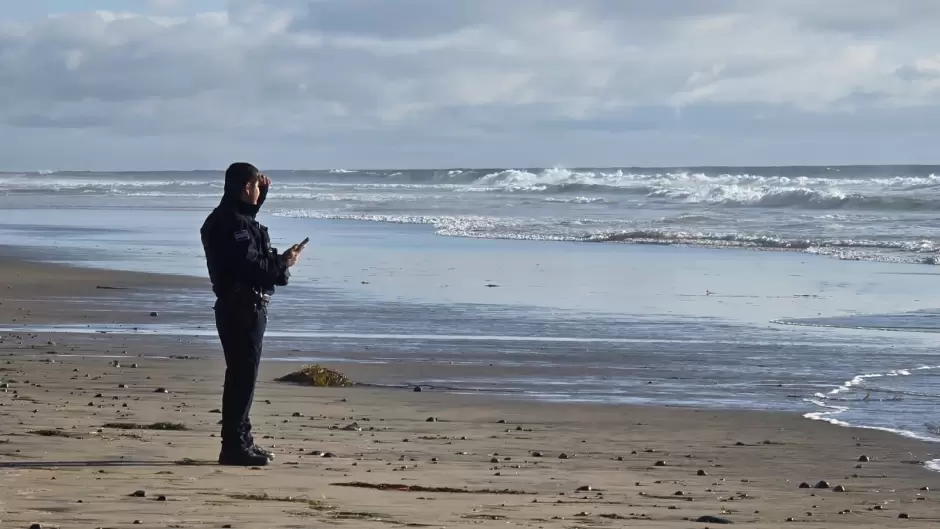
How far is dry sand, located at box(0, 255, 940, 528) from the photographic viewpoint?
5.27 meters

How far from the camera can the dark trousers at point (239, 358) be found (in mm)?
6355

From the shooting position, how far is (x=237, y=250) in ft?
20.5

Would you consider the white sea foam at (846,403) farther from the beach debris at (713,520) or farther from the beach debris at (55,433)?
the beach debris at (55,433)

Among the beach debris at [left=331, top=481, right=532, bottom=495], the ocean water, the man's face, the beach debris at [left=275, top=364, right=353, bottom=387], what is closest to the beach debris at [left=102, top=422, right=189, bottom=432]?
the man's face

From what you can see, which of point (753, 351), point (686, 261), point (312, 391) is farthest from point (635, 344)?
point (686, 261)

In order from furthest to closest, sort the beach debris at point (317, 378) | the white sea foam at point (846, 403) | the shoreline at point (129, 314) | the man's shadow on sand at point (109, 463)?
the beach debris at point (317, 378) → the shoreline at point (129, 314) → the white sea foam at point (846, 403) → the man's shadow on sand at point (109, 463)

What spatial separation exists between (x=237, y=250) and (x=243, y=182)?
337mm

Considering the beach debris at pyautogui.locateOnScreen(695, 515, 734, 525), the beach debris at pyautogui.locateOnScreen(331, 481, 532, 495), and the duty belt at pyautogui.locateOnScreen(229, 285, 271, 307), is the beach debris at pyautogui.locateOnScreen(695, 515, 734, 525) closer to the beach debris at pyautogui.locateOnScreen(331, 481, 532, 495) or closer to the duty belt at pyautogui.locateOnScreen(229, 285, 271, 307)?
the beach debris at pyautogui.locateOnScreen(331, 481, 532, 495)

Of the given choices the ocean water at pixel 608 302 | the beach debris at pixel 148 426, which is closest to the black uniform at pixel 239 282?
the beach debris at pixel 148 426

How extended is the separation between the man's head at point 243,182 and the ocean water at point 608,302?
3812 mm

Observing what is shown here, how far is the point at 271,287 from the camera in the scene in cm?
639

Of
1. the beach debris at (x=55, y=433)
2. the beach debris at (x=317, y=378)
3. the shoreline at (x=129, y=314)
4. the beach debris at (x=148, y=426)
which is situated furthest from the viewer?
the beach debris at (x=317, y=378)

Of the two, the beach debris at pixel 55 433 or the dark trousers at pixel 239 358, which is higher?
the dark trousers at pixel 239 358

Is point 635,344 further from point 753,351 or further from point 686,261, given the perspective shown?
point 686,261
